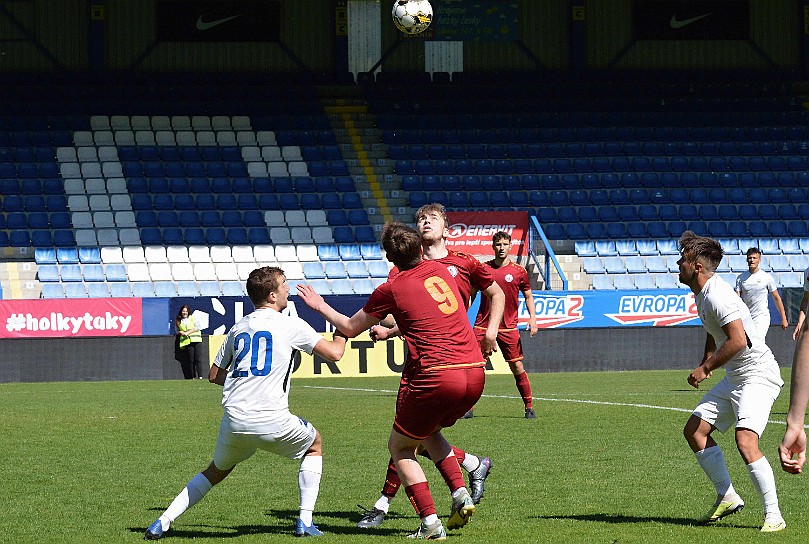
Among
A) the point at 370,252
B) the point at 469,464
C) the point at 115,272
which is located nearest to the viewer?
the point at 469,464

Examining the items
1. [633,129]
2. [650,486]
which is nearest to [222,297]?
[633,129]

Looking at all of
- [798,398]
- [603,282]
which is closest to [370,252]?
[603,282]

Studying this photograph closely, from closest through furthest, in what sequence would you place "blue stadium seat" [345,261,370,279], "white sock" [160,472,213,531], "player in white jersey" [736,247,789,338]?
"white sock" [160,472,213,531]
"player in white jersey" [736,247,789,338]
"blue stadium seat" [345,261,370,279]

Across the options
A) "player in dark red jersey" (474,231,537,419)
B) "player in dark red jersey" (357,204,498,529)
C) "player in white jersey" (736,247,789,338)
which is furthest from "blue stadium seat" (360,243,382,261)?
"player in dark red jersey" (357,204,498,529)

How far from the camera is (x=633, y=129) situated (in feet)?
116

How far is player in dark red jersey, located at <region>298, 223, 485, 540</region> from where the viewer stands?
6.72 metres

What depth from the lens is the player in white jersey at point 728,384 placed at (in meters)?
7.01

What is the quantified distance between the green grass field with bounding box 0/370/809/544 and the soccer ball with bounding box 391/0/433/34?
454 inches

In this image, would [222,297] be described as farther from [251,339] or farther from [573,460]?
[251,339]

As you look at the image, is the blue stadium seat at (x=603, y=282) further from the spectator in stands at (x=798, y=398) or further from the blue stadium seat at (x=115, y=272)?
the spectator in stands at (x=798, y=398)

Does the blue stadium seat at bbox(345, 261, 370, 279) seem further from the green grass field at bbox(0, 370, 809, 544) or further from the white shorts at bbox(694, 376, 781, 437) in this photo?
the white shorts at bbox(694, 376, 781, 437)

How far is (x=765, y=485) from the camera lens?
6977mm

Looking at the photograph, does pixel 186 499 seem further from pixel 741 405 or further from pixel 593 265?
pixel 593 265

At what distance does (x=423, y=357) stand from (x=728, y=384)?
1.91m
